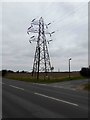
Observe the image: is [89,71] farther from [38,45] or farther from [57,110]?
[57,110]

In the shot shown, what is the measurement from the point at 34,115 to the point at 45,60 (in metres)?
39.5

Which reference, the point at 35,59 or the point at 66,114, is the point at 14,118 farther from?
the point at 35,59

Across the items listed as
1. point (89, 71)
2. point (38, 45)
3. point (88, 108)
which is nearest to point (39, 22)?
point (38, 45)

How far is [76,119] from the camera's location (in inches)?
414

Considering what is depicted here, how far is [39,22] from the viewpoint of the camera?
5438 centimetres

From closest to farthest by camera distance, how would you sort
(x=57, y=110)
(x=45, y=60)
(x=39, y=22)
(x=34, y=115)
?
(x=34, y=115) → (x=57, y=110) → (x=45, y=60) → (x=39, y=22)

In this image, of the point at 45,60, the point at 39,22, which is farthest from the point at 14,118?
the point at 39,22

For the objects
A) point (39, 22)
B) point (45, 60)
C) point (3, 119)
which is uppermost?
point (39, 22)

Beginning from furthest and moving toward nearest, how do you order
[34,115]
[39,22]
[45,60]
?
[39,22] → [45,60] → [34,115]

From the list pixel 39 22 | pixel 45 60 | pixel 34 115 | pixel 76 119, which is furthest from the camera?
pixel 39 22

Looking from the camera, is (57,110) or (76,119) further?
(57,110)

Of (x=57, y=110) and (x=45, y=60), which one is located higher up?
(x=45, y=60)

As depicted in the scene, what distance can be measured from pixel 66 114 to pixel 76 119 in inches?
43.3

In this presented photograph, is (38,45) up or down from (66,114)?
up
